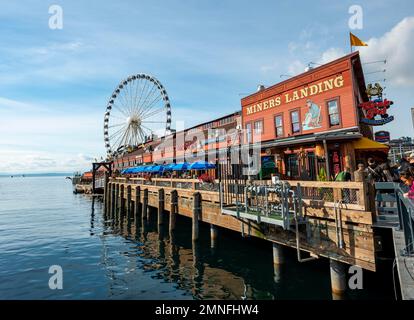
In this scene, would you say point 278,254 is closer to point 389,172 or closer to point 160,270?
point 160,270

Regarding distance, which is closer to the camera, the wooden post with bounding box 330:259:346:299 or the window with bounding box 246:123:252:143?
the wooden post with bounding box 330:259:346:299

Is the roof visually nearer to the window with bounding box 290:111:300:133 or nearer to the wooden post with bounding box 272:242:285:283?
the window with bounding box 290:111:300:133

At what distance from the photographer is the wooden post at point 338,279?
859 cm

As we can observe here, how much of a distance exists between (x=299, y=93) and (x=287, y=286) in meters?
13.6

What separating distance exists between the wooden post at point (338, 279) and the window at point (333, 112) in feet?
34.9

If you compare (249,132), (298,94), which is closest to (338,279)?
(298,94)

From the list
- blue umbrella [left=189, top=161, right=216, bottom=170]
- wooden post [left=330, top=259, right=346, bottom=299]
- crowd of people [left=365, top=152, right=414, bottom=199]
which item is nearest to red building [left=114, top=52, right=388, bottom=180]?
crowd of people [left=365, top=152, right=414, bottom=199]

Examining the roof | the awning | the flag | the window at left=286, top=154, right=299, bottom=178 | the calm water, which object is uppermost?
the flag

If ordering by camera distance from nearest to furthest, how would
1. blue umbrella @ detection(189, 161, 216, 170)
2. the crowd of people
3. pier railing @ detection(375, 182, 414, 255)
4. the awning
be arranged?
pier railing @ detection(375, 182, 414, 255), the crowd of people, the awning, blue umbrella @ detection(189, 161, 216, 170)

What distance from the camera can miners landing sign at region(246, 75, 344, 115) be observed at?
16814 millimetres

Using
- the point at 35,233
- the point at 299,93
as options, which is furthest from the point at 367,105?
the point at 35,233

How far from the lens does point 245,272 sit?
11836 mm

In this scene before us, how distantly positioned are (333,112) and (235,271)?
11.7 metres

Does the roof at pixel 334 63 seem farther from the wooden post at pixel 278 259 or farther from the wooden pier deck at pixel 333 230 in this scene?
the wooden post at pixel 278 259
